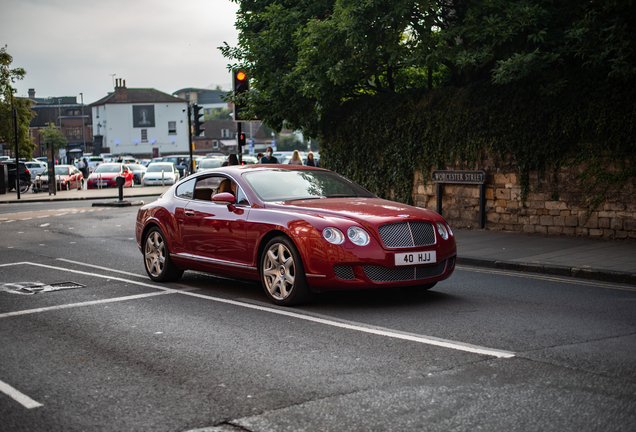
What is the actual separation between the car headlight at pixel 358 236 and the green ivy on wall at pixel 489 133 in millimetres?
6968

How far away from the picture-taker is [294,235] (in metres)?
7.07

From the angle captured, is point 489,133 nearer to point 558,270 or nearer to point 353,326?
point 558,270

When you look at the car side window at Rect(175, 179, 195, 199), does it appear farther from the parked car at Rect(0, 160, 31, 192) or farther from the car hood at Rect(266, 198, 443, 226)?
the parked car at Rect(0, 160, 31, 192)

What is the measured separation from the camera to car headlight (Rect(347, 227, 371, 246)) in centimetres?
686

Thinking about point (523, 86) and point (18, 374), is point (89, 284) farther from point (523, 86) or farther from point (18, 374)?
point (523, 86)

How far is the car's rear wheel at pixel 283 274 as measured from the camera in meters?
7.06

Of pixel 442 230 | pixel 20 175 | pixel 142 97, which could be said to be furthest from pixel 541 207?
pixel 142 97

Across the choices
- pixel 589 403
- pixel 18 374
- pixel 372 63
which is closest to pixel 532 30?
pixel 372 63

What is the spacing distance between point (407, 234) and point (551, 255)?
442 cm

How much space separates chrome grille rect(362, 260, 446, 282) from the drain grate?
4.06m

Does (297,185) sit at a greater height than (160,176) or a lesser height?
greater

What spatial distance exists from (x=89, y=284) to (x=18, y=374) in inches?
167

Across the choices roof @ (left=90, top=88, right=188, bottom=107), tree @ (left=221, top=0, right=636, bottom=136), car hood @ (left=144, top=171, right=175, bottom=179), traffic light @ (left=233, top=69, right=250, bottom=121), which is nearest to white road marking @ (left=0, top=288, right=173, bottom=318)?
tree @ (left=221, top=0, right=636, bottom=136)

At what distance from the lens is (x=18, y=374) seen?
4.90 metres
